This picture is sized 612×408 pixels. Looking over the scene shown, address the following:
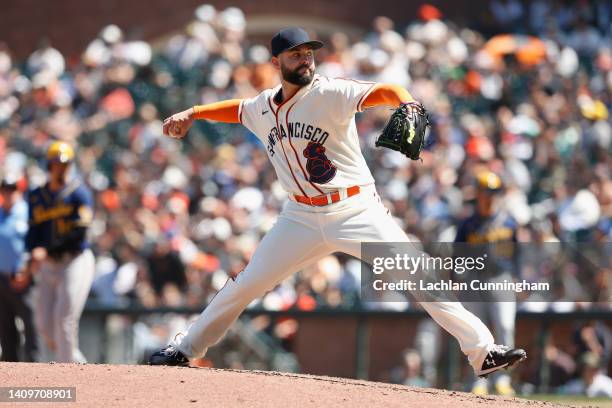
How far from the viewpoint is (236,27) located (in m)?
17.7

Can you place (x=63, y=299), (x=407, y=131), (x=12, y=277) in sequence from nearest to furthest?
(x=407, y=131), (x=63, y=299), (x=12, y=277)

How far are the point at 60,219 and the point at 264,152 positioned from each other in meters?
5.54

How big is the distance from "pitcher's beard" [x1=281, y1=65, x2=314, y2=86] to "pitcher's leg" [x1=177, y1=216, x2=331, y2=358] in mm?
767

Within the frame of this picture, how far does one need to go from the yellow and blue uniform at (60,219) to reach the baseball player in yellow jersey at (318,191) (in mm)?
2911

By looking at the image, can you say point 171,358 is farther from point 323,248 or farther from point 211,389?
point 323,248

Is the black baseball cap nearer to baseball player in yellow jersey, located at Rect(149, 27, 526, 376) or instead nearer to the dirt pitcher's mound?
baseball player in yellow jersey, located at Rect(149, 27, 526, 376)

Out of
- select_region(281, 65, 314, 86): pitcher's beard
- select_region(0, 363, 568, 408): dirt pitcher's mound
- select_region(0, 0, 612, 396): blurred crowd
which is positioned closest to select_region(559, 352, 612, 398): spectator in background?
select_region(0, 0, 612, 396): blurred crowd

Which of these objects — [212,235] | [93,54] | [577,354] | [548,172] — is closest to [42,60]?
[93,54]

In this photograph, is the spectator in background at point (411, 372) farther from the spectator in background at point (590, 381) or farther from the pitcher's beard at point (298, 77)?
the pitcher's beard at point (298, 77)

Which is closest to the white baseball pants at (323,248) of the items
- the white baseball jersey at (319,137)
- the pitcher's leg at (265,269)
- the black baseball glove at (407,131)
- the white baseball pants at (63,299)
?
the pitcher's leg at (265,269)

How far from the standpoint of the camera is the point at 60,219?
9609 millimetres

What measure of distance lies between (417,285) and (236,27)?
1144 cm

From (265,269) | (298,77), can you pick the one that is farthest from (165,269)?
(298,77)

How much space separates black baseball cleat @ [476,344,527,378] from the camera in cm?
670
